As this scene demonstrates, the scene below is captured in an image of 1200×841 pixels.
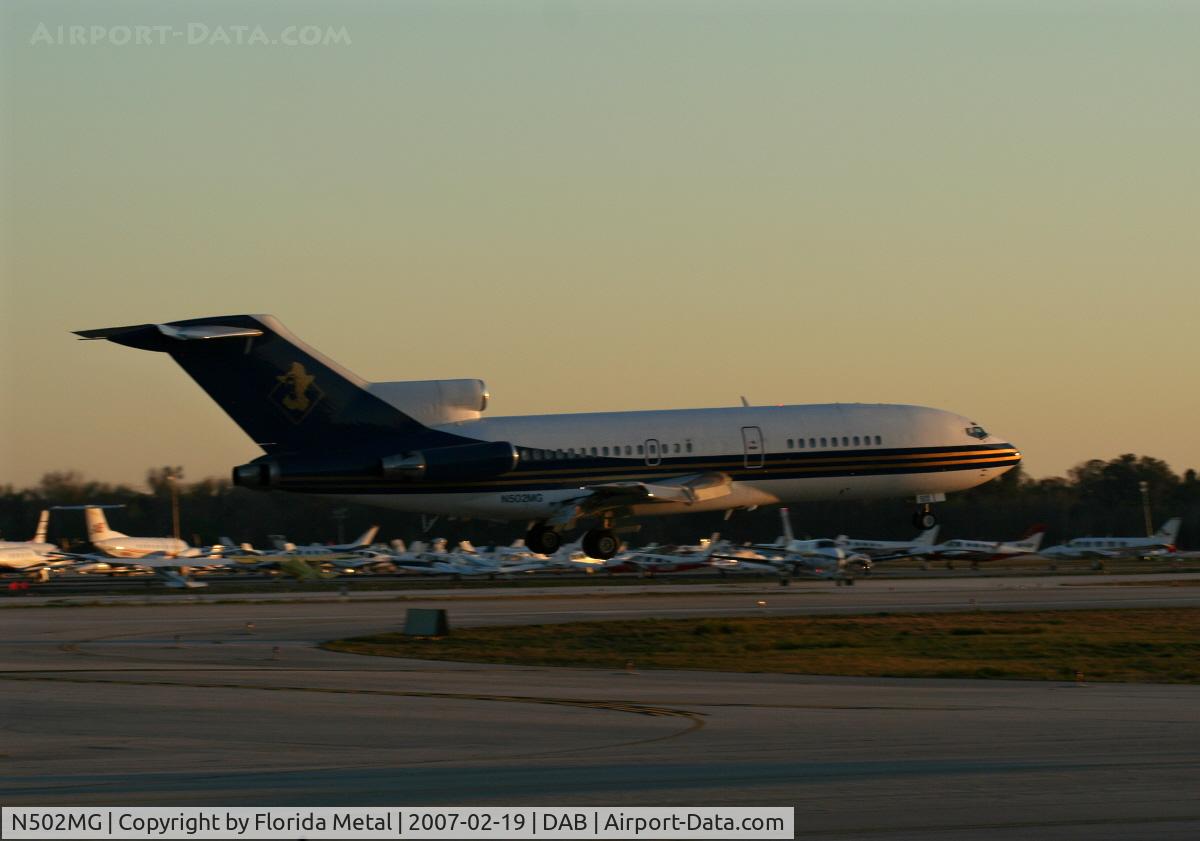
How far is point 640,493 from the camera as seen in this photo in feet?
150

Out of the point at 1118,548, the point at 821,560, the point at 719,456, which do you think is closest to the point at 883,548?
the point at 821,560

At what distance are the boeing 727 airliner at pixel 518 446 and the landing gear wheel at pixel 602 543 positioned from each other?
0.15 feet

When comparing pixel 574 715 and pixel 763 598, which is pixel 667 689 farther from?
pixel 763 598

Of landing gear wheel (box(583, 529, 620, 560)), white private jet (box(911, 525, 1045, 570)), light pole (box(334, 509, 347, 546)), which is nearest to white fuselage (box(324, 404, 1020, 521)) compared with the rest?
landing gear wheel (box(583, 529, 620, 560))

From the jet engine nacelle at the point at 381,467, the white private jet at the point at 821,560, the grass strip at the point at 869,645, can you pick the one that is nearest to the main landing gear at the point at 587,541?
the jet engine nacelle at the point at 381,467

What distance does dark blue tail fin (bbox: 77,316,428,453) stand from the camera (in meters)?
44.4

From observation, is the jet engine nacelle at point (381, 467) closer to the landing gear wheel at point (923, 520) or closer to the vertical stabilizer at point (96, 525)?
the landing gear wheel at point (923, 520)

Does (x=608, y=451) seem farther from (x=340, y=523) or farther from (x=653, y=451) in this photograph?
(x=340, y=523)

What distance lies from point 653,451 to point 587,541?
11.8 ft

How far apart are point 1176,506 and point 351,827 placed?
134 meters

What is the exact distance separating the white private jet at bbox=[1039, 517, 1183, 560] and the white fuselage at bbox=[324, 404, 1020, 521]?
55.7 metres

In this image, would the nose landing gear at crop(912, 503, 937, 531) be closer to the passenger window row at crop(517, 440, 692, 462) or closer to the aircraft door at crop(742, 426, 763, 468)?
the aircraft door at crop(742, 426, 763, 468)

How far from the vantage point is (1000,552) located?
300 ft

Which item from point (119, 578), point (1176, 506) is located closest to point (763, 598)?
point (119, 578)
